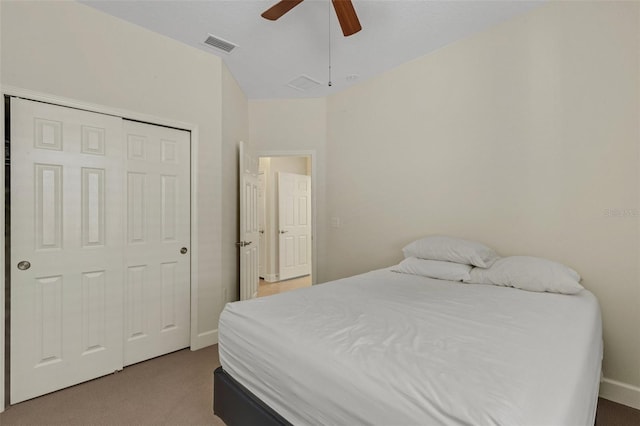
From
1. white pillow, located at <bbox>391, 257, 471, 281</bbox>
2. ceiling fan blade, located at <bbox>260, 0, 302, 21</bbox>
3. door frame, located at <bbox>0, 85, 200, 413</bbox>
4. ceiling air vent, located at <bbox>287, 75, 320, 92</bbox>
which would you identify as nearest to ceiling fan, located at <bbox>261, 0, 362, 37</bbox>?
ceiling fan blade, located at <bbox>260, 0, 302, 21</bbox>

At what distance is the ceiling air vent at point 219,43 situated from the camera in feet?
8.85

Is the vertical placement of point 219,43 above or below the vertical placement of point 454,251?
above

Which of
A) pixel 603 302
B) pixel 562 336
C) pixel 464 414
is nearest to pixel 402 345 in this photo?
pixel 464 414

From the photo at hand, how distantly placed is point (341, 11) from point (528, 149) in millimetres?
1761

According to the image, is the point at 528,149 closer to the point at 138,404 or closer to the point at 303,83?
the point at 303,83

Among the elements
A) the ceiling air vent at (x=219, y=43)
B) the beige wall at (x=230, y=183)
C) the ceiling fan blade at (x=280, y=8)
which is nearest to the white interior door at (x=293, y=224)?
the beige wall at (x=230, y=183)

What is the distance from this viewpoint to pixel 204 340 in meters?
2.91

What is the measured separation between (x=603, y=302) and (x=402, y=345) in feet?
6.01

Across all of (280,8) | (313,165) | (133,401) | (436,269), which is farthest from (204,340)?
(280,8)

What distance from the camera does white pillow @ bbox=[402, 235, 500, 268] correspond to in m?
2.37

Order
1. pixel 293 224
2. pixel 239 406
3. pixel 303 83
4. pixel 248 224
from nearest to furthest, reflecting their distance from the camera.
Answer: pixel 239 406
pixel 248 224
pixel 303 83
pixel 293 224

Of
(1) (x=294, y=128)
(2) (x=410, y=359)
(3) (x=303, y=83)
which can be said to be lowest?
(2) (x=410, y=359)

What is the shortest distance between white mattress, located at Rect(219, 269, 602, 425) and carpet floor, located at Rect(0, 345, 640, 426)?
630 mm

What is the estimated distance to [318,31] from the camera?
2.62 m
